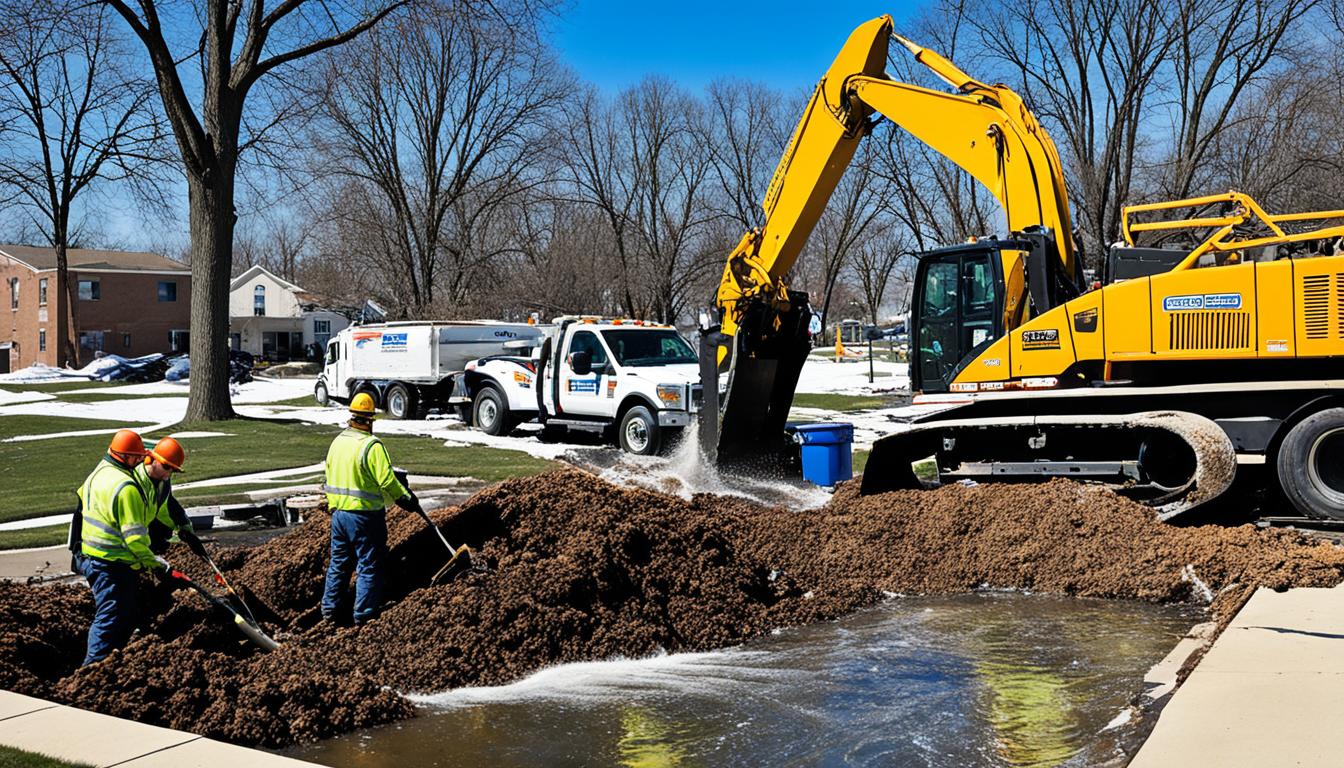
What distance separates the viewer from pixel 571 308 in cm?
5541

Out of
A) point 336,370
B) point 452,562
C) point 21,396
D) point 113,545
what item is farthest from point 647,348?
point 21,396

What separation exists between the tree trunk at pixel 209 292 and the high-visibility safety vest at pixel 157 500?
18516mm

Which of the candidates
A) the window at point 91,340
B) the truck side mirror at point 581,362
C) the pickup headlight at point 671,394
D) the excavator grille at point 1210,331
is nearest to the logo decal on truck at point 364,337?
the truck side mirror at point 581,362

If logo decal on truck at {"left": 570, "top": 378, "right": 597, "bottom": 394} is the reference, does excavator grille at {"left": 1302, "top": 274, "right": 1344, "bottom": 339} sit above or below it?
above

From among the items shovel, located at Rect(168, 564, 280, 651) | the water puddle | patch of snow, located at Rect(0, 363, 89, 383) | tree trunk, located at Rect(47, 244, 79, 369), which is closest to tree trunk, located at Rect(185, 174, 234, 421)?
shovel, located at Rect(168, 564, 280, 651)

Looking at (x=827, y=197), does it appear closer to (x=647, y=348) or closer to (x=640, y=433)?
(x=640, y=433)

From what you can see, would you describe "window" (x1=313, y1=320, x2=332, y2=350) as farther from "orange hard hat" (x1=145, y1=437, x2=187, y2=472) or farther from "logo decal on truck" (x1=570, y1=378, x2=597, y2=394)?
"orange hard hat" (x1=145, y1=437, x2=187, y2=472)

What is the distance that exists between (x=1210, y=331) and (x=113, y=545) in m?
9.43

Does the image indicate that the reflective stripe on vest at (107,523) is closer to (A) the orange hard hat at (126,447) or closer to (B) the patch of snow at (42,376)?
(A) the orange hard hat at (126,447)

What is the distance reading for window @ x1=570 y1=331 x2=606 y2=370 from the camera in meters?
20.1

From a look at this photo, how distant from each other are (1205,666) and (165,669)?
5.86 m

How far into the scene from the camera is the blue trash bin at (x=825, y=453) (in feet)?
48.1

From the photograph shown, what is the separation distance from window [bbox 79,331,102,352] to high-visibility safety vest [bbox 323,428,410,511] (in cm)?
6232

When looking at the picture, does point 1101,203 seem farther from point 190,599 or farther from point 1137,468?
point 190,599
